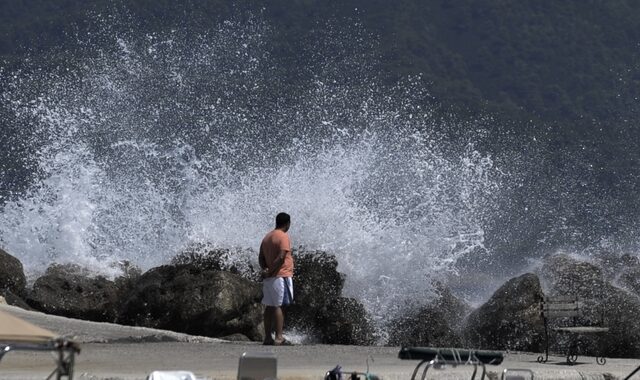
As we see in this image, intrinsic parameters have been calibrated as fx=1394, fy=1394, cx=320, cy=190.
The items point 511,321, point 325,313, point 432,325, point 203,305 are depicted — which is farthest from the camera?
point 432,325

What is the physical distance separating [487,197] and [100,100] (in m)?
10.5

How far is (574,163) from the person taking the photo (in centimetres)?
6831

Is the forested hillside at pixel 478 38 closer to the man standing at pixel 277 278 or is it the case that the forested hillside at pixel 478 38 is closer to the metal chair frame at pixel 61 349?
the man standing at pixel 277 278

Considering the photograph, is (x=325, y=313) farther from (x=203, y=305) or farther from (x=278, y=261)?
(x=278, y=261)

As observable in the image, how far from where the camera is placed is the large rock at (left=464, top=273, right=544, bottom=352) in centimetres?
1691

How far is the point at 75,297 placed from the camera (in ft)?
60.6

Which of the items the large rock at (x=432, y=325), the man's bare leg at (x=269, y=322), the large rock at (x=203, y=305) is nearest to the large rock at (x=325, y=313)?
the large rock at (x=432, y=325)

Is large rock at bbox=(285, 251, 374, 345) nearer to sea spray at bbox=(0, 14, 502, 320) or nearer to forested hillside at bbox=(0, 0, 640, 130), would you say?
sea spray at bbox=(0, 14, 502, 320)

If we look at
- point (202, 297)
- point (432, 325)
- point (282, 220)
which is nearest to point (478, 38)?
point (432, 325)

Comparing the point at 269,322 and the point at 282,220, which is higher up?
the point at 282,220

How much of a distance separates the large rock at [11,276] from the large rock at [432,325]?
495 cm

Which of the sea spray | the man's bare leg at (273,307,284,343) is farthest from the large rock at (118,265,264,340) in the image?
the sea spray

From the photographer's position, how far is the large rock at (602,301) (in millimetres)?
16578

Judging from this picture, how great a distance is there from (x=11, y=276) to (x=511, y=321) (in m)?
6.63
